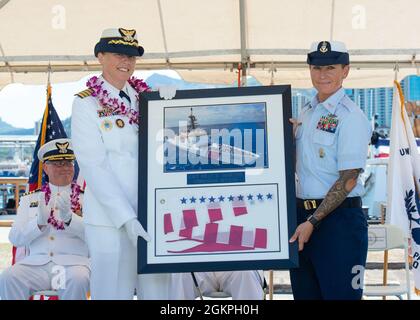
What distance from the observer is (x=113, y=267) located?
320 cm

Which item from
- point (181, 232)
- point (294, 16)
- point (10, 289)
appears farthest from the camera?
point (294, 16)

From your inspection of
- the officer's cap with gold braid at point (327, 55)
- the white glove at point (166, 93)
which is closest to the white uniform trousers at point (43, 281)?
Answer: the white glove at point (166, 93)

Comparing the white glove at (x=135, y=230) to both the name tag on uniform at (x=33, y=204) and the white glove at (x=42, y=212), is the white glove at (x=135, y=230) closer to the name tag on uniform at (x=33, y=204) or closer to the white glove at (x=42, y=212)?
the white glove at (x=42, y=212)

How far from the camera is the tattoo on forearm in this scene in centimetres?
320

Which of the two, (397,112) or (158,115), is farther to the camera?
(397,112)

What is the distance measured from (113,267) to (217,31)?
3.16m

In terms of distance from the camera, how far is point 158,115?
10.8 ft

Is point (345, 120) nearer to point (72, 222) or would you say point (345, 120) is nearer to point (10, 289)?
point (72, 222)

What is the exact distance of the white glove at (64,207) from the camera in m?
4.52


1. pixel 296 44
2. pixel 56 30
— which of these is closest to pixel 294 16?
pixel 296 44

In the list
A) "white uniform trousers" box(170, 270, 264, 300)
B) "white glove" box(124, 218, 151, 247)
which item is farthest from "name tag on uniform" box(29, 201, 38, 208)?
"white glove" box(124, 218, 151, 247)

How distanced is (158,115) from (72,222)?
A: 164 cm

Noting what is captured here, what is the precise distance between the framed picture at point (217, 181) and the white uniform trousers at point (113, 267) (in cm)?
14

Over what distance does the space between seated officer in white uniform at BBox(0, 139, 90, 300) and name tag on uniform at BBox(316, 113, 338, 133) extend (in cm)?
198
